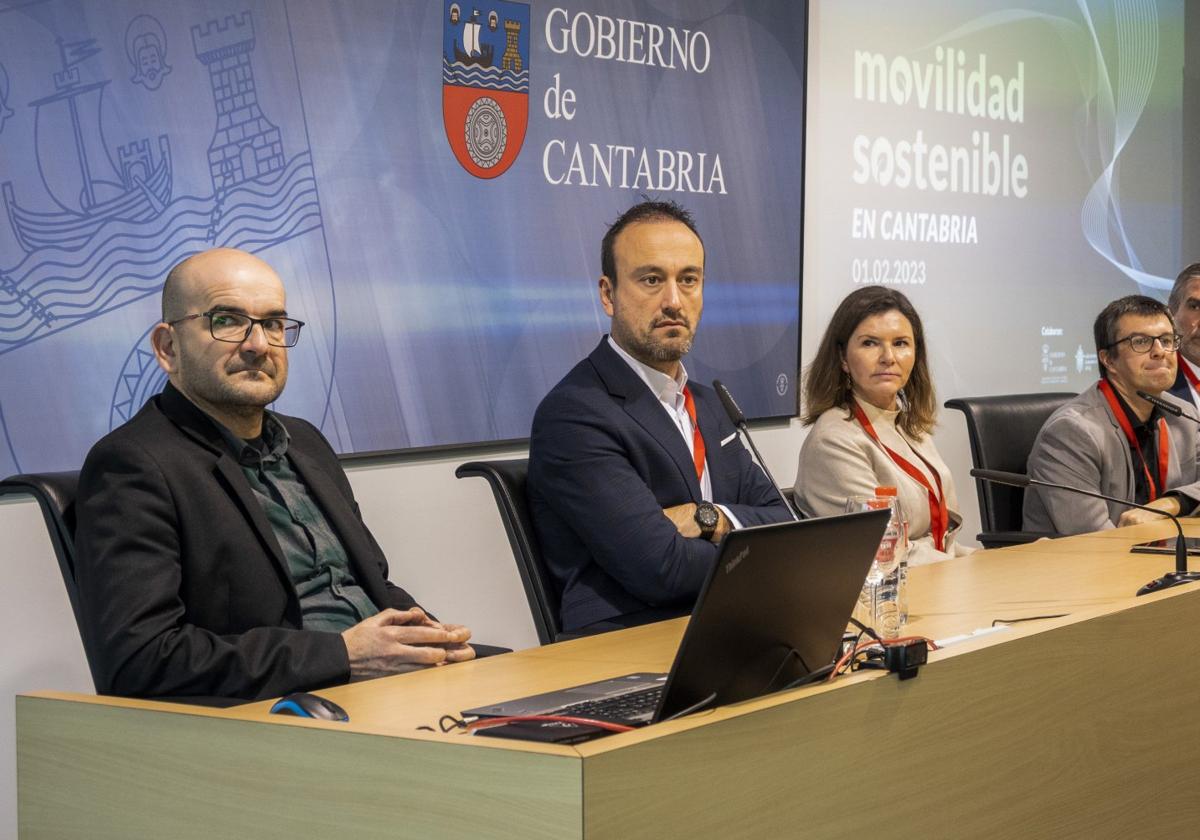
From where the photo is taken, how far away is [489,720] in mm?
1705

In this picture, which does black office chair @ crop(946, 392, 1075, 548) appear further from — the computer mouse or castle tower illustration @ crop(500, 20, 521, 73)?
the computer mouse

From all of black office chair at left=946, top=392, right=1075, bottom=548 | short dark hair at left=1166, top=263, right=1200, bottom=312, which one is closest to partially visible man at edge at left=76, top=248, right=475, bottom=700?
black office chair at left=946, top=392, right=1075, bottom=548

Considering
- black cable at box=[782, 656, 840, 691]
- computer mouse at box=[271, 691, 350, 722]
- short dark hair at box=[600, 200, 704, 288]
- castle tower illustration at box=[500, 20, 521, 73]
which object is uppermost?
castle tower illustration at box=[500, 20, 521, 73]

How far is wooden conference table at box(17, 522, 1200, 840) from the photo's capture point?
57.8 inches

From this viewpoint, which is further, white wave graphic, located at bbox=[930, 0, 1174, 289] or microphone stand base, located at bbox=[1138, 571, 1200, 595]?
white wave graphic, located at bbox=[930, 0, 1174, 289]

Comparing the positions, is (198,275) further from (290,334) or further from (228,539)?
(228,539)

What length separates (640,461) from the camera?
293 centimetres

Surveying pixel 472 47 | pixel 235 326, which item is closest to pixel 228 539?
pixel 235 326

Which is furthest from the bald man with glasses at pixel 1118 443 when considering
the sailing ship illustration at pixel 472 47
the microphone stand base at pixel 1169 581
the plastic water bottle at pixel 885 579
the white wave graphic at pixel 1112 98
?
the white wave graphic at pixel 1112 98

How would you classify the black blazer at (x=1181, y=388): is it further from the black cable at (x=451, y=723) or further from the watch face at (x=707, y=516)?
the black cable at (x=451, y=723)

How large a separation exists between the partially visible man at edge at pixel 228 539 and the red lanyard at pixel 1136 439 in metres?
2.36

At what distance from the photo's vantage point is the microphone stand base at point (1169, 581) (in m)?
2.68

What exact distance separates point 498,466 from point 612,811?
1512 mm

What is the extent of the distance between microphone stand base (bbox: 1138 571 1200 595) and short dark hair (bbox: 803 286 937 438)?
0.99 meters
